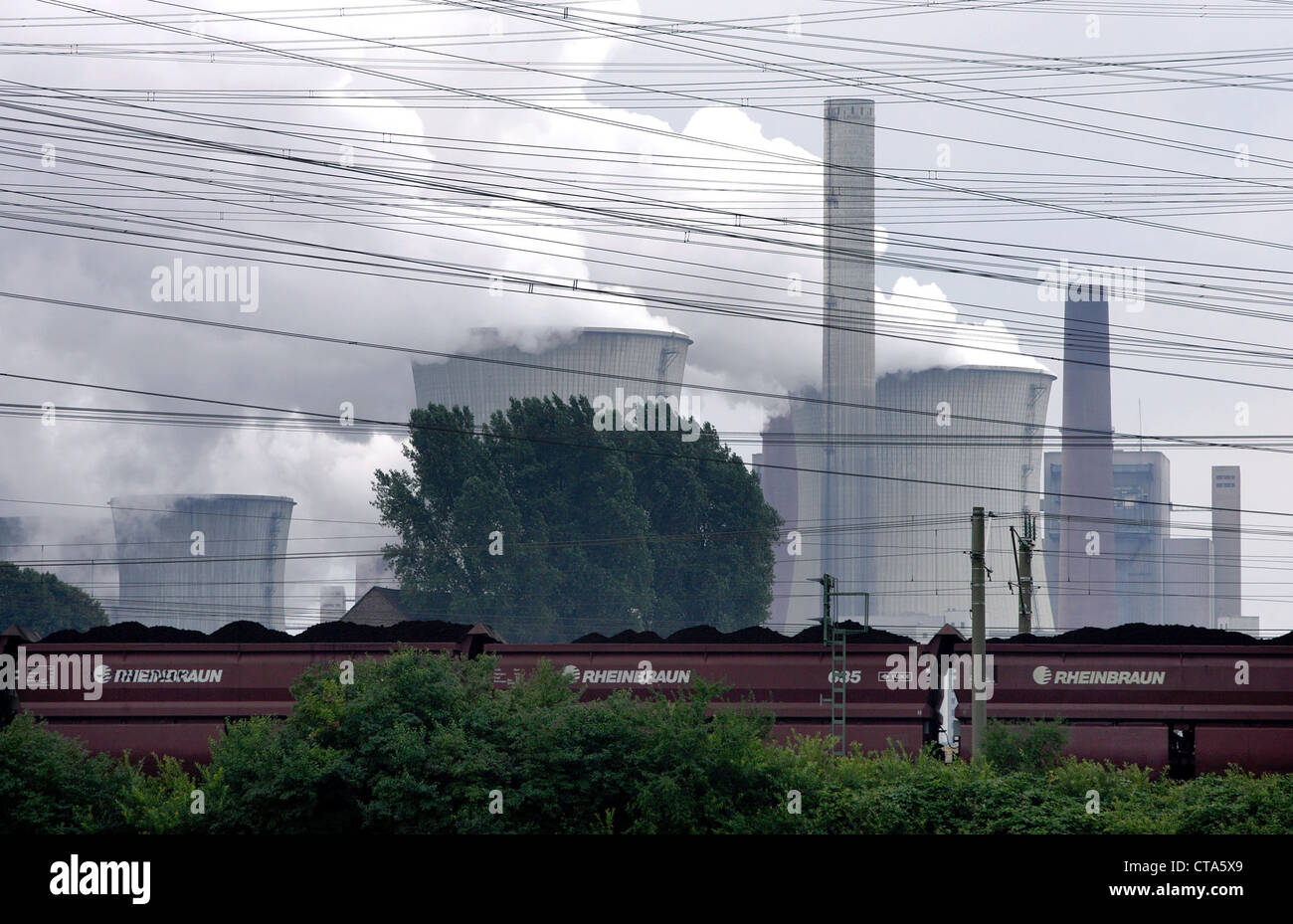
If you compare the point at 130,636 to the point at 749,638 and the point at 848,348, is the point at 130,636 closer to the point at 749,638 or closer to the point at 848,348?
the point at 749,638

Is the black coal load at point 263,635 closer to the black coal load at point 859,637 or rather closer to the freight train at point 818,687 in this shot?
the freight train at point 818,687

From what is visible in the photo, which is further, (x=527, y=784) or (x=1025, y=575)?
(x=1025, y=575)

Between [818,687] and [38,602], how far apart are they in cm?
5219

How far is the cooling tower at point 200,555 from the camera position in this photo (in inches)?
3649

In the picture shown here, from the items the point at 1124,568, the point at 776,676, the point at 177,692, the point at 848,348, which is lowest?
the point at 1124,568

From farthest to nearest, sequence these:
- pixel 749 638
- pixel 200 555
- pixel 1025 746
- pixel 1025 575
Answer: pixel 200 555, pixel 1025 575, pixel 749 638, pixel 1025 746

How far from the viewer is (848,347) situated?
9969 centimetres

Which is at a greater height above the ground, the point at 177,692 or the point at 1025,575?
the point at 1025,575

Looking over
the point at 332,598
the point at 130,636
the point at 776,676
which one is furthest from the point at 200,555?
the point at 776,676

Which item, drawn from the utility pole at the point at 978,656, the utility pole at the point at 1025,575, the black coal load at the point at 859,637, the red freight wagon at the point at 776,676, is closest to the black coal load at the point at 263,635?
the red freight wagon at the point at 776,676

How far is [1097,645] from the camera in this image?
20422 mm

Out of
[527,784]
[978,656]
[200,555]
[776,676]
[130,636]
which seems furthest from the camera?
[200,555]

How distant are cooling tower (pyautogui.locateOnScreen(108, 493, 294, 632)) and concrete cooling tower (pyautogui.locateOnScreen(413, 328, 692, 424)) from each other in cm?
2038
